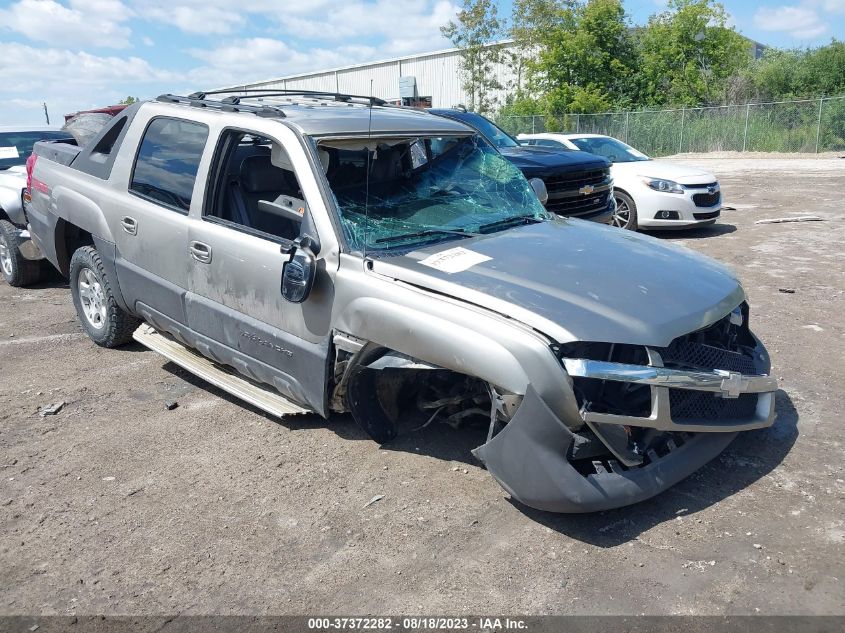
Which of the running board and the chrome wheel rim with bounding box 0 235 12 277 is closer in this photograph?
the running board

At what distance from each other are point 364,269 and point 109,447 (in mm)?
1974

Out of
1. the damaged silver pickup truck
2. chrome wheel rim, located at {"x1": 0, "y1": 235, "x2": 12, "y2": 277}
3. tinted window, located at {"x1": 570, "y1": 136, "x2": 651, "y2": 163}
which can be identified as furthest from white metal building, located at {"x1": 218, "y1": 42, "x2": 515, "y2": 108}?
the damaged silver pickup truck

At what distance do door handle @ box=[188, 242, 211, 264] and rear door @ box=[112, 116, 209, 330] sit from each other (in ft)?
0.27

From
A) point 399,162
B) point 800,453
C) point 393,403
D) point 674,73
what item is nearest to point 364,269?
point 393,403

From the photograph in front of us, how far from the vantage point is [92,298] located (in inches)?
229

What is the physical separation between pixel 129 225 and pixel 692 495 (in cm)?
392

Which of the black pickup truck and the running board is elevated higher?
the black pickup truck

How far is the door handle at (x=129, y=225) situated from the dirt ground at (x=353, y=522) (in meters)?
1.11

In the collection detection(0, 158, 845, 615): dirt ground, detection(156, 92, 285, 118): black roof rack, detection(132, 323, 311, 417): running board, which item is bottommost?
detection(0, 158, 845, 615): dirt ground

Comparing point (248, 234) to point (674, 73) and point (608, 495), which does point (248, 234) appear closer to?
point (608, 495)

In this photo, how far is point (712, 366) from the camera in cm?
353

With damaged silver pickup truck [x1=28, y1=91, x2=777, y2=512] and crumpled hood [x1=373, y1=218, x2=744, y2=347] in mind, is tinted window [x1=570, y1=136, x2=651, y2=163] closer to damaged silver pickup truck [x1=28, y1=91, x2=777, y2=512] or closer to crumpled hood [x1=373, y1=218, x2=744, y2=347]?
damaged silver pickup truck [x1=28, y1=91, x2=777, y2=512]

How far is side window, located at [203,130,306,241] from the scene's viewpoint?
421 centimetres

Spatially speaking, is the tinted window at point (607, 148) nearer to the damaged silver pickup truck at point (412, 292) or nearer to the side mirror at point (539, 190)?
the side mirror at point (539, 190)
